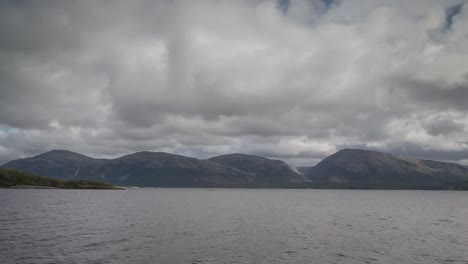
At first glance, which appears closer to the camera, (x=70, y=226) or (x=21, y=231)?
(x=21, y=231)

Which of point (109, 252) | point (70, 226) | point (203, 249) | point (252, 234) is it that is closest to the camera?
point (109, 252)

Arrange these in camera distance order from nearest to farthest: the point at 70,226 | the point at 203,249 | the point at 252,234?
the point at 203,249 < the point at 252,234 < the point at 70,226

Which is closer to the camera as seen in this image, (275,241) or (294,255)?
(294,255)

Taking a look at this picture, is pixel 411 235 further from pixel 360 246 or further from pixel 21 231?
pixel 21 231

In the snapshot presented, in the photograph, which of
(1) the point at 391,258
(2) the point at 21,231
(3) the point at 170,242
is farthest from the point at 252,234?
(2) the point at 21,231

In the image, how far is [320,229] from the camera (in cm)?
7762

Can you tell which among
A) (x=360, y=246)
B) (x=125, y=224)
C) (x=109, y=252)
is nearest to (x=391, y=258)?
(x=360, y=246)

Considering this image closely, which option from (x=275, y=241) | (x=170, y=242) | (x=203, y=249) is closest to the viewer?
(x=203, y=249)

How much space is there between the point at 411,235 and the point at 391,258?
88.3 ft

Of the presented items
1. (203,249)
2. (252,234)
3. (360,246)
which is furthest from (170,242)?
(360,246)

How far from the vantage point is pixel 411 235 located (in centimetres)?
7162

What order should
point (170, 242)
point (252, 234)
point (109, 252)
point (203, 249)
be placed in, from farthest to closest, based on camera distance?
point (252, 234), point (170, 242), point (203, 249), point (109, 252)

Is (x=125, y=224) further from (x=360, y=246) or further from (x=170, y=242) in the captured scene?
(x=360, y=246)

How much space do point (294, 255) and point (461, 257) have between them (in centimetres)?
2569
